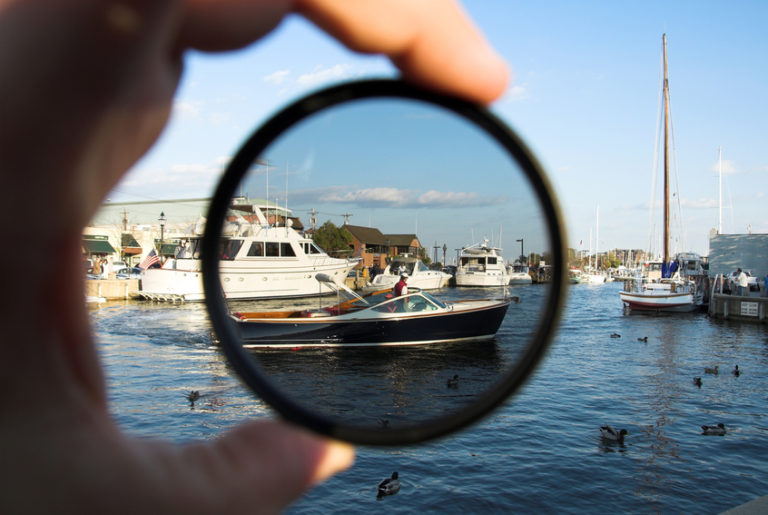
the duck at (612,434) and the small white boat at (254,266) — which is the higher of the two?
the small white boat at (254,266)

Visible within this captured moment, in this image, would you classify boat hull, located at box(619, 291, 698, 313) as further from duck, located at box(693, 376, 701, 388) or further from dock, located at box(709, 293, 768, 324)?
duck, located at box(693, 376, 701, 388)

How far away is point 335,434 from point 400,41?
3.95ft

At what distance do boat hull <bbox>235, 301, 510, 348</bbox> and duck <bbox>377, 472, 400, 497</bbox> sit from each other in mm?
7874

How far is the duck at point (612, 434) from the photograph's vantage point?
43.4 ft

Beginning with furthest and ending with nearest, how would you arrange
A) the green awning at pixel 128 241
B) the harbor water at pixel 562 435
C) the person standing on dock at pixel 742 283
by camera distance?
the green awning at pixel 128 241
the person standing on dock at pixel 742 283
the harbor water at pixel 562 435

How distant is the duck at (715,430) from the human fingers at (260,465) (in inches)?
605

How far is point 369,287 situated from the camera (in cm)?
5425

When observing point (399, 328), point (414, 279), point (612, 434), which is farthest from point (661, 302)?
point (612, 434)

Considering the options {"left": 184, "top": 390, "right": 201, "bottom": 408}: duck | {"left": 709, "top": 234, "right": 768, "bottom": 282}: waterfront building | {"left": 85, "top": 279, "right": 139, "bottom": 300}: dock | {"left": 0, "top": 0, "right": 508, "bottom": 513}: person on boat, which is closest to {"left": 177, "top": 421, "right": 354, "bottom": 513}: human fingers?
{"left": 0, "top": 0, "right": 508, "bottom": 513}: person on boat

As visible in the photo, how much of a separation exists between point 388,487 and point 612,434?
616cm

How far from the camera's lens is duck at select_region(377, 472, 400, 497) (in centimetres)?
1064

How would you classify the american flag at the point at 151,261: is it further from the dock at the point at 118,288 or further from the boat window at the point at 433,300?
the boat window at the point at 433,300

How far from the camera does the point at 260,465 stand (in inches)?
Result: 66.0

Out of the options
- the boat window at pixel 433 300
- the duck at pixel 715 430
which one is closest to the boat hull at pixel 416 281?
the boat window at pixel 433 300
